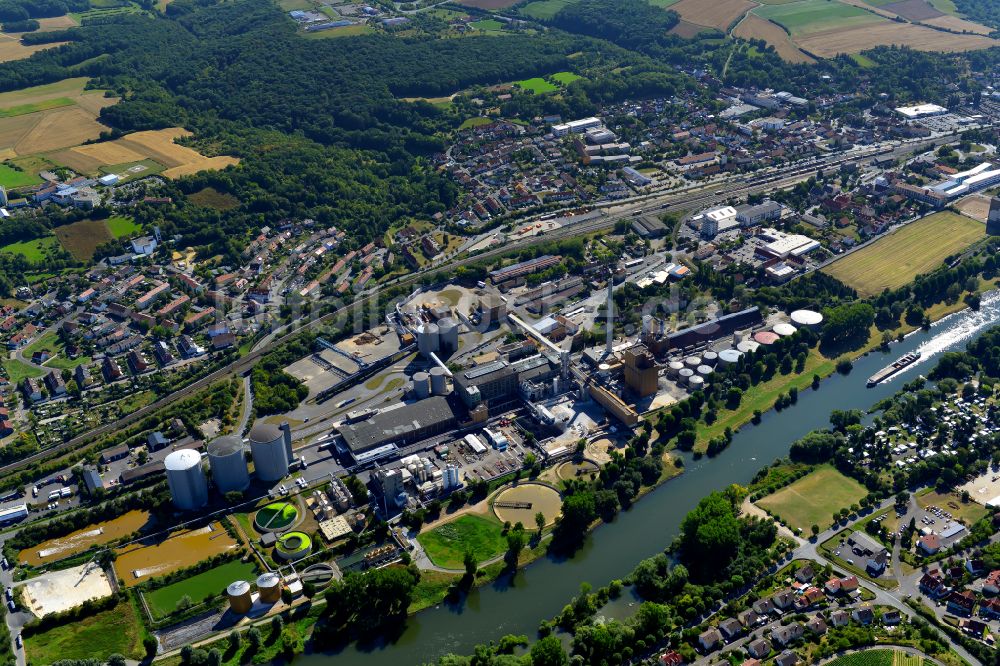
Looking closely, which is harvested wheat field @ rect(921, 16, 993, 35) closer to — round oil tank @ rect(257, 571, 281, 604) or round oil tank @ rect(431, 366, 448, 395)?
round oil tank @ rect(431, 366, 448, 395)

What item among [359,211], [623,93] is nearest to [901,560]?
[359,211]

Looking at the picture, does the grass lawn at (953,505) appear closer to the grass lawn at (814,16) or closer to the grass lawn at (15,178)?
the grass lawn at (15,178)

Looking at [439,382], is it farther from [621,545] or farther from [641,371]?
[621,545]

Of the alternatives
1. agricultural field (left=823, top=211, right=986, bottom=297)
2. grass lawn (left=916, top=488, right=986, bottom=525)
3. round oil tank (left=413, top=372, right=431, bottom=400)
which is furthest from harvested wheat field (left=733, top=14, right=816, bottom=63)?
grass lawn (left=916, top=488, right=986, bottom=525)

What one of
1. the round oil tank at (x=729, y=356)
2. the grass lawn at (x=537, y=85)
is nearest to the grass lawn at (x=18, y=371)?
the round oil tank at (x=729, y=356)

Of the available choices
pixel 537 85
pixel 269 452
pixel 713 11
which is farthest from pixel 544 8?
pixel 269 452

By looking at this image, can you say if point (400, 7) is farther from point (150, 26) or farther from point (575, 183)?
point (575, 183)
